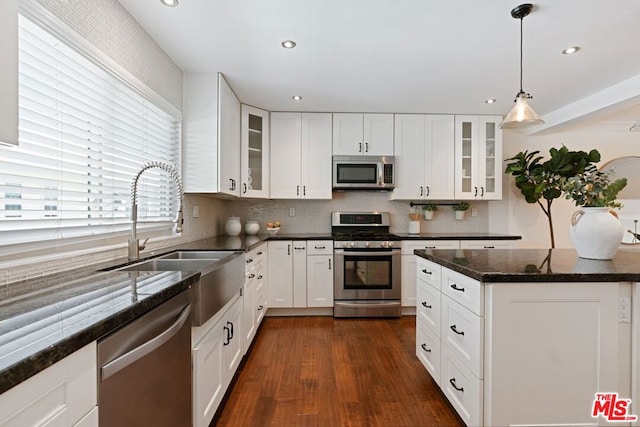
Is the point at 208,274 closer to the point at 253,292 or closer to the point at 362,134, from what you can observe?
A: the point at 253,292

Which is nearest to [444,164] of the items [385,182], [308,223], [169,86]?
[385,182]

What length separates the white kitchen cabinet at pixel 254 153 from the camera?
11.7ft

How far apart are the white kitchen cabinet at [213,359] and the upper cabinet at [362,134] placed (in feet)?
7.98

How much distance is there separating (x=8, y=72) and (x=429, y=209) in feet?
13.5

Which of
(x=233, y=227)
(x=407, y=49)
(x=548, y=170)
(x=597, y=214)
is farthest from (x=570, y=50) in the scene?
(x=233, y=227)

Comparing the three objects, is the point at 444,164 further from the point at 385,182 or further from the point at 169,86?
the point at 169,86

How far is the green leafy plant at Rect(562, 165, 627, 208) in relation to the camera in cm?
173

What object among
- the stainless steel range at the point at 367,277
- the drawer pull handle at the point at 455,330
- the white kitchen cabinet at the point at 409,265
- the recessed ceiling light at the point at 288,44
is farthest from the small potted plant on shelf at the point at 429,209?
the recessed ceiling light at the point at 288,44

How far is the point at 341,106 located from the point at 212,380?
3057mm

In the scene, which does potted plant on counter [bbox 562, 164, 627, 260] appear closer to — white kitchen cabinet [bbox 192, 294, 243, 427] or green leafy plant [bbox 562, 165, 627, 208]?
green leafy plant [bbox 562, 165, 627, 208]

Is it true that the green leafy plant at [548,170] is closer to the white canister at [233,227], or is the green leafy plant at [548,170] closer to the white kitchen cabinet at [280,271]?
the white kitchen cabinet at [280,271]

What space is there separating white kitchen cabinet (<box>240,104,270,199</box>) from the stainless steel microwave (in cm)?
87

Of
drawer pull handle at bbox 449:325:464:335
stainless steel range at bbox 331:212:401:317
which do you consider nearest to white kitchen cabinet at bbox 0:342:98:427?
drawer pull handle at bbox 449:325:464:335

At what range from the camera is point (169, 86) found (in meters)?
2.54
